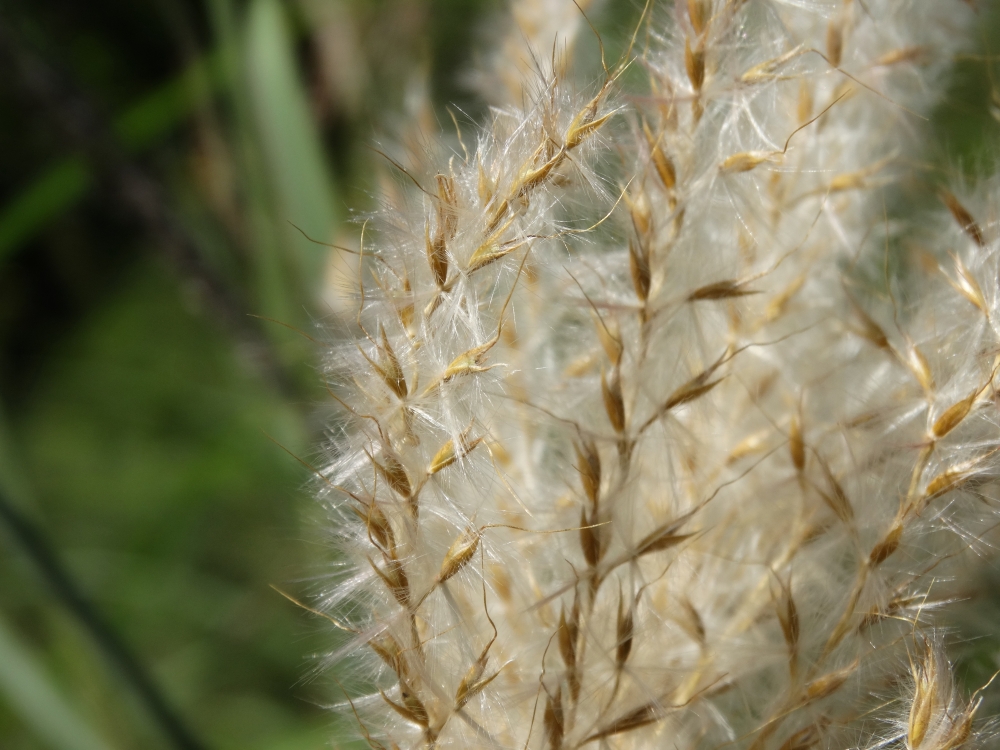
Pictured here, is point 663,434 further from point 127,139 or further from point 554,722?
point 127,139

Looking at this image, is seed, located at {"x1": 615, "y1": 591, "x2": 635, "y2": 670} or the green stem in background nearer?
seed, located at {"x1": 615, "y1": 591, "x2": 635, "y2": 670}

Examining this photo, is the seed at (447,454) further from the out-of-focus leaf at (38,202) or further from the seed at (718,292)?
the out-of-focus leaf at (38,202)

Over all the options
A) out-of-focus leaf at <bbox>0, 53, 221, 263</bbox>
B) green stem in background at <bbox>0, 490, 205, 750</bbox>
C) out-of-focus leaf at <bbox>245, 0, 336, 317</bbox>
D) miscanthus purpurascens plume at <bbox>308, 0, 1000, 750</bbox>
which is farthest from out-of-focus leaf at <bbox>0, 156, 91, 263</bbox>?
miscanthus purpurascens plume at <bbox>308, 0, 1000, 750</bbox>

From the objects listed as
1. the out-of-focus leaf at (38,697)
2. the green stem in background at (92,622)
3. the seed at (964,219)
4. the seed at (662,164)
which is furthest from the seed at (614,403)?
the out-of-focus leaf at (38,697)

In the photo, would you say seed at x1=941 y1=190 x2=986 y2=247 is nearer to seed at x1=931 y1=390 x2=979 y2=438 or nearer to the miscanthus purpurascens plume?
the miscanthus purpurascens plume

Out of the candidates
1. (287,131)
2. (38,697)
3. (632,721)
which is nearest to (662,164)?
(632,721)

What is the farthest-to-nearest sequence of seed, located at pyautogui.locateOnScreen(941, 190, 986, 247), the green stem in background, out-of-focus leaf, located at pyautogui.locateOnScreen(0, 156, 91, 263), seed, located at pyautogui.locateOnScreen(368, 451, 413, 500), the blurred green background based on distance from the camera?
out-of-focus leaf, located at pyautogui.locateOnScreen(0, 156, 91, 263) → the blurred green background → the green stem in background → seed, located at pyautogui.locateOnScreen(941, 190, 986, 247) → seed, located at pyautogui.locateOnScreen(368, 451, 413, 500)

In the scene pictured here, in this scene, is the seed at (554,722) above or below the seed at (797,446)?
below
